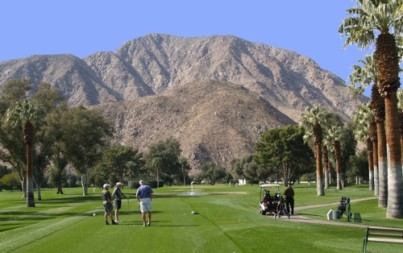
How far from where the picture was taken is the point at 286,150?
10431cm

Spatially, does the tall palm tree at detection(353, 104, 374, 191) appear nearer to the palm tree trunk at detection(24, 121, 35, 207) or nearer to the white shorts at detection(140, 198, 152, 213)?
the palm tree trunk at detection(24, 121, 35, 207)

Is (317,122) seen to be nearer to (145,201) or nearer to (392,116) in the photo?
(392,116)

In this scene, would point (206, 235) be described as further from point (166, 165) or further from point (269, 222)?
point (166, 165)

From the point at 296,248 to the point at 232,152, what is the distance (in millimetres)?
175376

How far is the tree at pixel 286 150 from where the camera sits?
341 feet

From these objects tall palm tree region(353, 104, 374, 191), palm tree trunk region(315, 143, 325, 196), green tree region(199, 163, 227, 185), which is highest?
tall palm tree region(353, 104, 374, 191)

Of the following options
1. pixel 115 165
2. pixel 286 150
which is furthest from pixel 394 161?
pixel 115 165

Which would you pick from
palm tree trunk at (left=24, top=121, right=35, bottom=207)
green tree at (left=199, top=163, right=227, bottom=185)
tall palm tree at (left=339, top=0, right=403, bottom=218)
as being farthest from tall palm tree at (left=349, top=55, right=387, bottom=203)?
green tree at (left=199, top=163, right=227, bottom=185)

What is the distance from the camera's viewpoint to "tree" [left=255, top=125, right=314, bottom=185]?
104 metres

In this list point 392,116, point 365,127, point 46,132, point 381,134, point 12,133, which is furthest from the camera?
point 46,132

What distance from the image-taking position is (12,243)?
20.3 metres

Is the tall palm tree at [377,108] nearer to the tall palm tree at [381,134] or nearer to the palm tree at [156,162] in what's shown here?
the tall palm tree at [381,134]

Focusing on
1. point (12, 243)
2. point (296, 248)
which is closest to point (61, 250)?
point (12, 243)

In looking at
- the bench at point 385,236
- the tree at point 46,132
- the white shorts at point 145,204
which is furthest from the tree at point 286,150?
the bench at point 385,236
